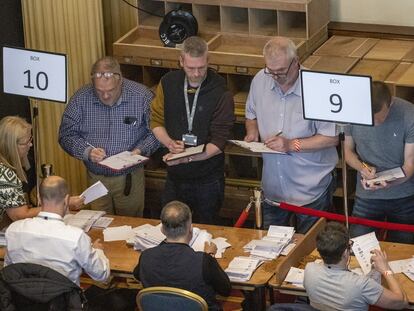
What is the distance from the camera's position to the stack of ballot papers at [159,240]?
620 cm

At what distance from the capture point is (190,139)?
6875 mm

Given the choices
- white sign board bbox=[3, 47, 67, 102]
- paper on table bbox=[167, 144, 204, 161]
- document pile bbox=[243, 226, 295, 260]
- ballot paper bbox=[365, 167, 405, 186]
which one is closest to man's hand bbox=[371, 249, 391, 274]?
document pile bbox=[243, 226, 295, 260]

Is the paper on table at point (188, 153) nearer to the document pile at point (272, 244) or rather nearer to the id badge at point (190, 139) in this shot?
the id badge at point (190, 139)

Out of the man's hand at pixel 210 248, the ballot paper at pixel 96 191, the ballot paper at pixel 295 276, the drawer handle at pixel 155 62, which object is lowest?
the ballot paper at pixel 295 276

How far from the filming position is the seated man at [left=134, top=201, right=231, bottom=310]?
18.0ft

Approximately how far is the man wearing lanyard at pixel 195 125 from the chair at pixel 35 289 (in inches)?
60.4

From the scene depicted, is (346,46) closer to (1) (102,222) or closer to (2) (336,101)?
(2) (336,101)

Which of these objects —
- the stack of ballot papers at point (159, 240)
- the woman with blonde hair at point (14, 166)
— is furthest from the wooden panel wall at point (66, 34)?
the stack of ballot papers at point (159, 240)

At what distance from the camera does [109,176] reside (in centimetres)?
719

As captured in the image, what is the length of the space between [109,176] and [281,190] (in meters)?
1.21

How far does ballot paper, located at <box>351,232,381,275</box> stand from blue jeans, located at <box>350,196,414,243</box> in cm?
51

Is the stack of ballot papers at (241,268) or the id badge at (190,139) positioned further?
the id badge at (190,139)

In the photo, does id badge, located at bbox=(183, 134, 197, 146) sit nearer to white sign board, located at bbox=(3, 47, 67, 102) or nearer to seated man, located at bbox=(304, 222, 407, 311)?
white sign board, located at bbox=(3, 47, 67, 102)

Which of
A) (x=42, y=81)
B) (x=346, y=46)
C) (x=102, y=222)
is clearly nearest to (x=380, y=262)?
(x=102, y=222)
